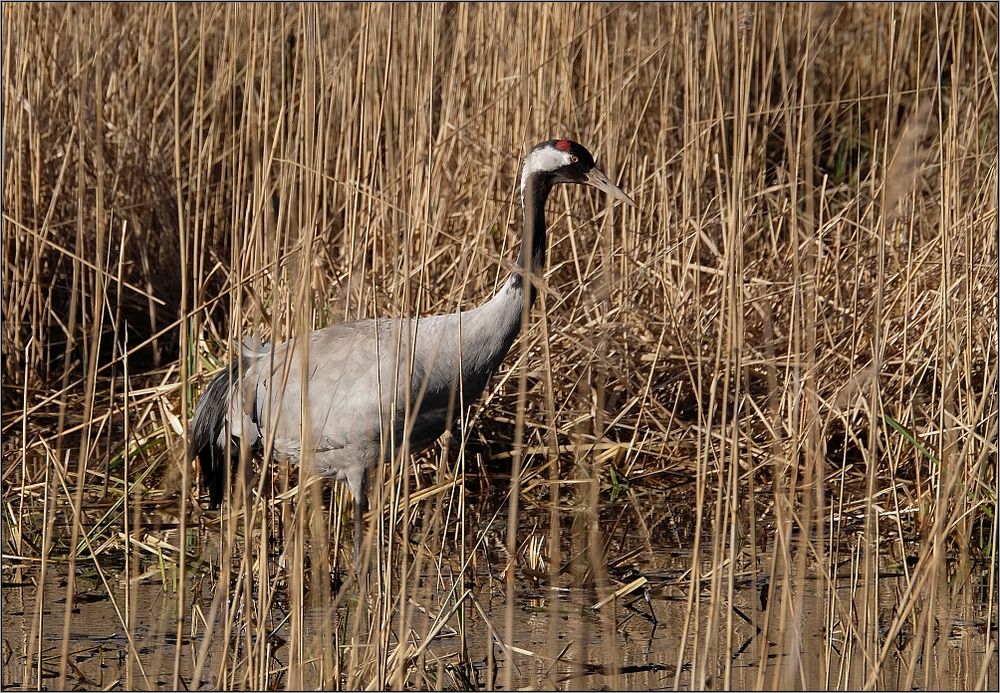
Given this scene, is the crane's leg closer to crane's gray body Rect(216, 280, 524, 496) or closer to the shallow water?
crane's gray body Rect(216, 280, 524, 496)

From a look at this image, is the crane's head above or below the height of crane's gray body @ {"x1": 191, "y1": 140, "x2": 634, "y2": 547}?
above

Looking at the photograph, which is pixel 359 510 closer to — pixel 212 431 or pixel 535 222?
pixel 212 431

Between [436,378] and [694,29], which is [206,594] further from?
[694,29]

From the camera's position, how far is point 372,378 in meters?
3.01

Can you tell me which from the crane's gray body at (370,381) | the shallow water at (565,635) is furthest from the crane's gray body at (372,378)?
the shallow water at (565,635)

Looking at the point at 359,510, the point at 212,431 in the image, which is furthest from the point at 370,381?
the point at 212,431

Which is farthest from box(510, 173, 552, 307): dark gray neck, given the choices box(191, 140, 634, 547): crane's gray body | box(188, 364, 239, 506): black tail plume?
box(188, 364, 239, 506): black tail plume

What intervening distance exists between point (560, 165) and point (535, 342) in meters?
0.64

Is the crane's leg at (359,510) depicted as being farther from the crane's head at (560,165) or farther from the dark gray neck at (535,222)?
the crane's head at (560,165)

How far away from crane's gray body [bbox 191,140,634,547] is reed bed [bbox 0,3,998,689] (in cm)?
10

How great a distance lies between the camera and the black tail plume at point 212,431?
128 inches

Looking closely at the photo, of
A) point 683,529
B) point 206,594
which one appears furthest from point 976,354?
point 206,594

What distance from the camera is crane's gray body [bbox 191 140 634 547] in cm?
296

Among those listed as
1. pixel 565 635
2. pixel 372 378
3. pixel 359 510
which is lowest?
pixel 565 635
